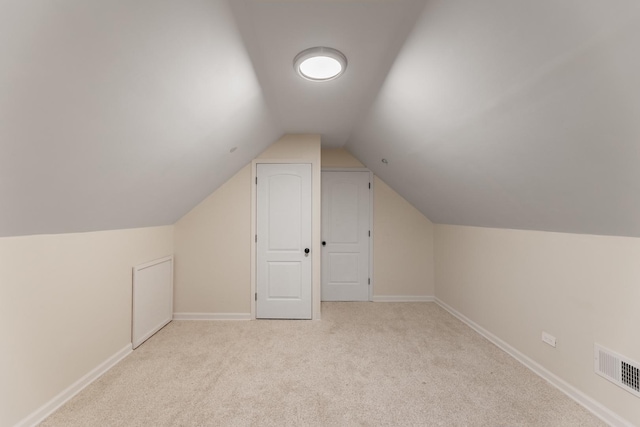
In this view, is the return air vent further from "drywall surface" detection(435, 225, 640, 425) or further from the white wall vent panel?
the white wall vent panel

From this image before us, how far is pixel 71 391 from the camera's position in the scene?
207 cm

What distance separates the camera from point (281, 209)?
3695 millimetres

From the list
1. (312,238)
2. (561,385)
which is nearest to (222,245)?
(312,238)

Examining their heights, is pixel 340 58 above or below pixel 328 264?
above

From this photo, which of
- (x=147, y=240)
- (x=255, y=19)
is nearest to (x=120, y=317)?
(x=147, y=240)

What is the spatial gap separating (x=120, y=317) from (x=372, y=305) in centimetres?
305

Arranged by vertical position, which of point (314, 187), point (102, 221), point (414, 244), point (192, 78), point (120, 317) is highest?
point (192, 78)

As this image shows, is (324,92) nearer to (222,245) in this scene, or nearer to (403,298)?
(222,245)

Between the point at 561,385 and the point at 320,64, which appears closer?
the point at 320,64

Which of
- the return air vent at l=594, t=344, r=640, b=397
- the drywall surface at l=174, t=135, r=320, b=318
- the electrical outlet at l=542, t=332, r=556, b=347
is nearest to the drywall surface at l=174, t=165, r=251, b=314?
the drywall surface at l=174, t=135, r=320, b=318

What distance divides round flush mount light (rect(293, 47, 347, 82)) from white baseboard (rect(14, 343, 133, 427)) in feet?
8.97

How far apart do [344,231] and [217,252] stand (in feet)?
6.12

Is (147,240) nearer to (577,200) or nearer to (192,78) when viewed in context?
(192,78)

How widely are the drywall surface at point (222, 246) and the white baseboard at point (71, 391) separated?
1.04 metres
